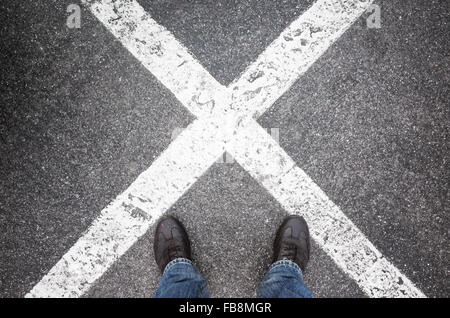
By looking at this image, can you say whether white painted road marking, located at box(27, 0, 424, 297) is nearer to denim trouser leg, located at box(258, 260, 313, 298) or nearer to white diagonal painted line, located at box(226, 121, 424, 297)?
white diagonal painted line, located at box(226, 121, 424, 297)

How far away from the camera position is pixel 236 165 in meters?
2.25

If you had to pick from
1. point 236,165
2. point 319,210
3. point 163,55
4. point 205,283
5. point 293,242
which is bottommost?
point 205,283

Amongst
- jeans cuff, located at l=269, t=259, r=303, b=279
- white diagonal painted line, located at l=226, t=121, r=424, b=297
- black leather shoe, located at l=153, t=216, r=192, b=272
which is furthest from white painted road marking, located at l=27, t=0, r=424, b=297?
jeans cuff, located at l=269, t=259, r=303, b=279

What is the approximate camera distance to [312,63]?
2.25 meters

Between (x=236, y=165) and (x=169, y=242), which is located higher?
(x=236, y=165)

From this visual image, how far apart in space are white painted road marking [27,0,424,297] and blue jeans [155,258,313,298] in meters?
0.31

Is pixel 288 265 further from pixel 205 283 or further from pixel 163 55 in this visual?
pixel 163 55

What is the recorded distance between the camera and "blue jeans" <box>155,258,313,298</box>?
2.05 m

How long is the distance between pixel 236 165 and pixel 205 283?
0.79 meters

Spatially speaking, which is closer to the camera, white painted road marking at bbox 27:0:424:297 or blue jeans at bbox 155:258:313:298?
blue jeans at bbox 155:258:313:298

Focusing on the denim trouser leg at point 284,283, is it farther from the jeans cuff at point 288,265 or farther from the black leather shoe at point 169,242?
the black leather shoe at point 169,242

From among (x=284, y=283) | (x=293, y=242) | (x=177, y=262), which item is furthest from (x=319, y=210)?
(x=177, y=262)

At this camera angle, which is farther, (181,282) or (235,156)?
(235,156)
